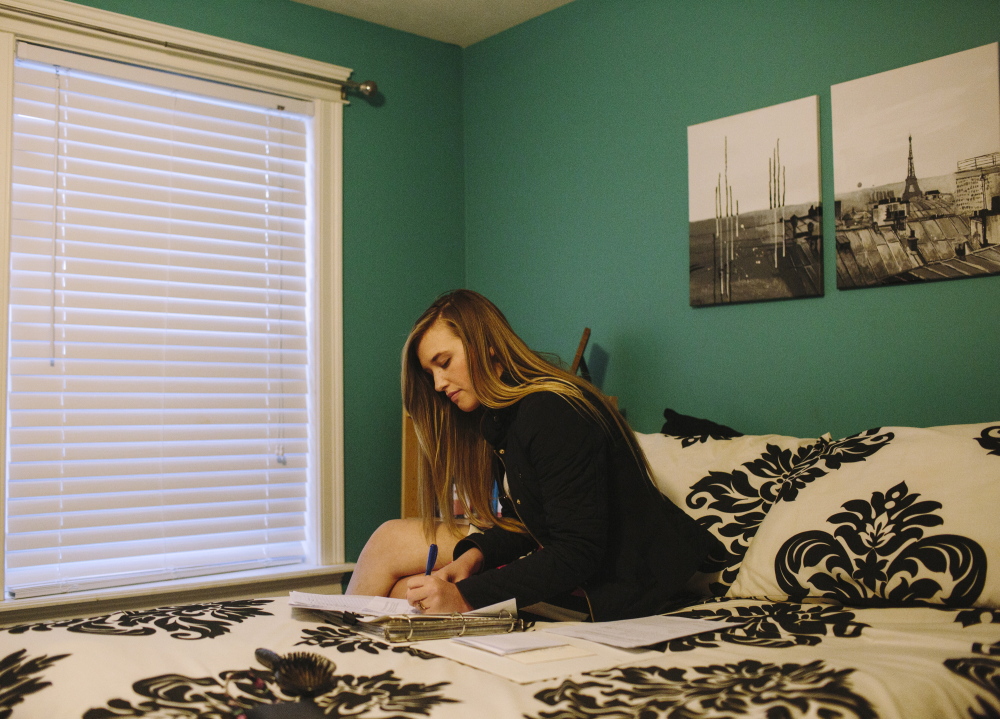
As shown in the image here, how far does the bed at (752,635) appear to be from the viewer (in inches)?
38.7

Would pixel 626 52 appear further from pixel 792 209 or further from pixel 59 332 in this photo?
pixel 59 332

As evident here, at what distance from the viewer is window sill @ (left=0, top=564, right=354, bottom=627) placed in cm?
245

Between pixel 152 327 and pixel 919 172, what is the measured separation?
2.36m

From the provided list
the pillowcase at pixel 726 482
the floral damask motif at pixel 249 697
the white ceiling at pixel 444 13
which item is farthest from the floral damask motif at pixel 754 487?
the white ceiling at pixel 444 13

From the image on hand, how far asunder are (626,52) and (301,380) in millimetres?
1676

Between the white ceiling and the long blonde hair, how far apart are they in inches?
67.3

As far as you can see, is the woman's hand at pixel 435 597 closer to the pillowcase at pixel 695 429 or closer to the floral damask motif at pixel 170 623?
the floral damask motif at pixel 170 623

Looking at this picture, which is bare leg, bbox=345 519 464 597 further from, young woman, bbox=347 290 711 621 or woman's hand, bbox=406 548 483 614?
woman's hand, bbox=406 548 483 614

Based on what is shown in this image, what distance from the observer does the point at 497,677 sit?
1.10 meters

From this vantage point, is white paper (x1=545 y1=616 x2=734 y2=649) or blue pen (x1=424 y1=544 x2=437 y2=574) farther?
blue pen (x1=424 y1=544 x2=437 y2=574)

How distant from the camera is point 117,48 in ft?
8.74

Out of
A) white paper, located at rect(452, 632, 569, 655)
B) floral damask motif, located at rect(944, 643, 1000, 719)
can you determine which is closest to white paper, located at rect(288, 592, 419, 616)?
white paper, located at rect(452, 632, 569, 655)

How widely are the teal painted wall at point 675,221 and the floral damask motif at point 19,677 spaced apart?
197 cm

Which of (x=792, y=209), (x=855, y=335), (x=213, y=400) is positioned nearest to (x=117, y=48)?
(x=213, y=400)
